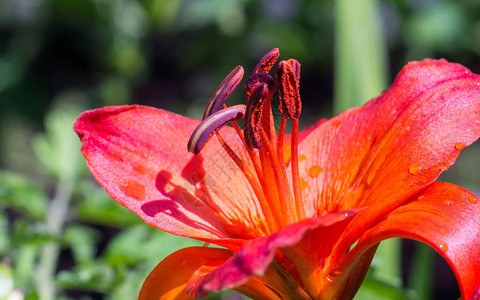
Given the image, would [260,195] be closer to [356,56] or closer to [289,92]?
[289,92]

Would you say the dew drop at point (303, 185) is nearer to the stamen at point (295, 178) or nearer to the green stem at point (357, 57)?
the stamen at point (295, 178)

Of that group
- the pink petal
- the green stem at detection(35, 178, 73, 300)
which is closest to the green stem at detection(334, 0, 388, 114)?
the pink petal

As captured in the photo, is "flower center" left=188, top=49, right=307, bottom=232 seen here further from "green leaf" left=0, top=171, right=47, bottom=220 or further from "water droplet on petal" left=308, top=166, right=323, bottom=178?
"green leaf" left=0, top=171, right=47, bottom=220

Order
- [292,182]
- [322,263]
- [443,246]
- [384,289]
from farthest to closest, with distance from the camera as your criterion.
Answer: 1. [384,289]
2. [292,182]
3. [322,263]
4. [443,246]

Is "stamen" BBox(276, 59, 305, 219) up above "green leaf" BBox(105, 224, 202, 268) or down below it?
above

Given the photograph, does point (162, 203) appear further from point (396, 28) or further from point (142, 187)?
point (396, 28)

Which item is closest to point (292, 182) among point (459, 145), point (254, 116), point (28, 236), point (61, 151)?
point (254, 116)
